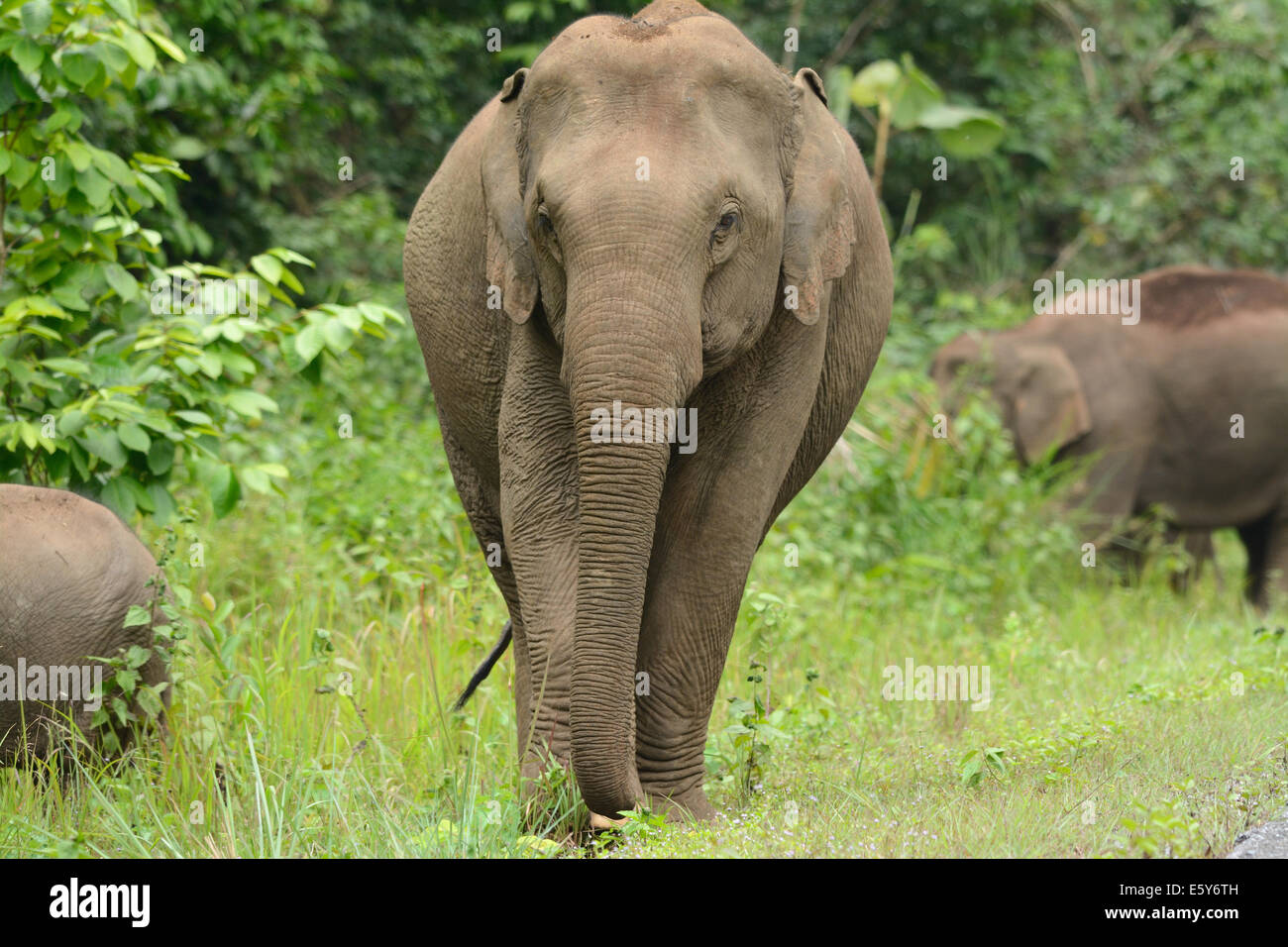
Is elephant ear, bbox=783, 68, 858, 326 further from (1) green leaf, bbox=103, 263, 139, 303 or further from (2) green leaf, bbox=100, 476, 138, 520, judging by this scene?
(1) green leaf, bbox=103, 263, 139, 303

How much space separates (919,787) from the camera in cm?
522

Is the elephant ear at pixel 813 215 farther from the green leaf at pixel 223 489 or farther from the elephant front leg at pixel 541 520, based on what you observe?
the green leaf at pixel 223 489

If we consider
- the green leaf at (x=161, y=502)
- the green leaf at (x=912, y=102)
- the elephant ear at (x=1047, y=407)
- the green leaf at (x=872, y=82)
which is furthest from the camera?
the green leaf at (x=912, y=102)

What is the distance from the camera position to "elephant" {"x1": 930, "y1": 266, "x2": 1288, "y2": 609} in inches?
456

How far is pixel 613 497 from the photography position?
4.29 meters

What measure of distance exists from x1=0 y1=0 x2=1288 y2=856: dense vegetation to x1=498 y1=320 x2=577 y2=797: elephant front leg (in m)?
0.23

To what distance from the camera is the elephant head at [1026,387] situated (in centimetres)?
1155

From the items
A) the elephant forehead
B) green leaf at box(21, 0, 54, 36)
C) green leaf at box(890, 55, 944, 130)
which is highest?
green leaf at box(890, 55, 944, 130)

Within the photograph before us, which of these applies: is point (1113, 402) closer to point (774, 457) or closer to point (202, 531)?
point (202, 531)

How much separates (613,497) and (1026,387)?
7938 mm

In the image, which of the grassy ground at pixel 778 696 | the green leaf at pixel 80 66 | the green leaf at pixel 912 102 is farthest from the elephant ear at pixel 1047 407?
the green leaf at pixel 80 66

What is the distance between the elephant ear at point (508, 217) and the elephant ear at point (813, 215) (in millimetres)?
745

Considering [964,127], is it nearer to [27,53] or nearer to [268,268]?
[268,268]

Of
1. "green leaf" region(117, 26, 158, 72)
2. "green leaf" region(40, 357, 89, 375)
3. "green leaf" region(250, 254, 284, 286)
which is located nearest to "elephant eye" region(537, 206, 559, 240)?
"green leaf" region(250, 254, 284, 286)
